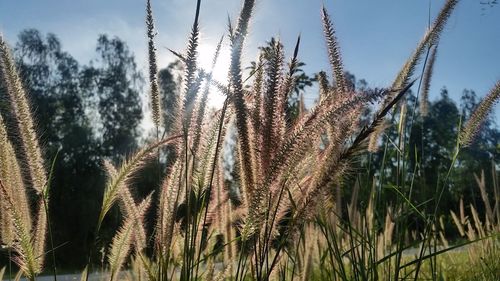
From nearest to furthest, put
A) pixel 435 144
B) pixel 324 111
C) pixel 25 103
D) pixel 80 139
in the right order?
1. pixel 324 111
2. pixel 25 103
3. pixel 80 139
4. pixel 435 144

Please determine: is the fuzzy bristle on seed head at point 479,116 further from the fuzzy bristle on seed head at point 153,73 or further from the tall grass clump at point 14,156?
the tall grass clump at point 14,156

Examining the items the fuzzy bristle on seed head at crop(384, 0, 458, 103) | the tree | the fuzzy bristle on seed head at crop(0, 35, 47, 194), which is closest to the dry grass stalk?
the fuzzy bristle on seed head at crop(384, 0, 458, 103)

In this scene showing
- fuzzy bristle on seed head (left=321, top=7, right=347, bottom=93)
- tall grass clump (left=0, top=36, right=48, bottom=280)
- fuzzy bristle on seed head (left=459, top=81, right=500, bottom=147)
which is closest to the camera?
tall grass clump (left=0, top=36, right=48, bottom=280)

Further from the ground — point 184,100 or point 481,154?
point 481,154

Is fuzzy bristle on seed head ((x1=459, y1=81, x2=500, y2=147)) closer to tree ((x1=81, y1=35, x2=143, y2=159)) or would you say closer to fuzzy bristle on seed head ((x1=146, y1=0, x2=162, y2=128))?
fuzzy bristle on seed head ((x1=146, y1=0, x2=162, y2=128))

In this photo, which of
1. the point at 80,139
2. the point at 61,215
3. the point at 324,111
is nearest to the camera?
the point at 324,111

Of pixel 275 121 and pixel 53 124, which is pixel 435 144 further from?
pixel 275 121

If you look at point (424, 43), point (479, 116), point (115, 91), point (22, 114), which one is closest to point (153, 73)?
point (22, 114)

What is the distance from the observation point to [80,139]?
32.0 meters

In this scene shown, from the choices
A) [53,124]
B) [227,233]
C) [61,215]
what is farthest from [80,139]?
[227,233]

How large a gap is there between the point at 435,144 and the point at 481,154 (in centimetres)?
461

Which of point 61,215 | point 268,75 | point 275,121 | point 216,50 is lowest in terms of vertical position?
point 275,121

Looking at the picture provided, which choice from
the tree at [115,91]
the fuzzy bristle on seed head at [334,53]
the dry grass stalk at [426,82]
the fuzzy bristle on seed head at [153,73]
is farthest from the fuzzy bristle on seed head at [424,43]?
the tree at [115,91]

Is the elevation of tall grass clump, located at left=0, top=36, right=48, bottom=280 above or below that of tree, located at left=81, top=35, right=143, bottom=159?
below
